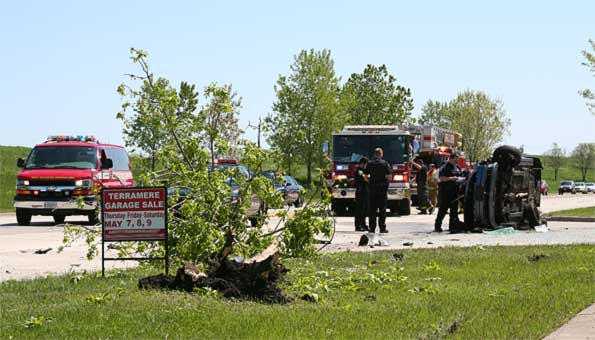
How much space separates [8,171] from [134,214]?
77.0 meters

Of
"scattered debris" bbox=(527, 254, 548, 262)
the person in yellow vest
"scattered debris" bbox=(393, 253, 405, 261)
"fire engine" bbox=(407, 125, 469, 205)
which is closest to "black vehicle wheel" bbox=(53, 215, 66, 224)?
the person in yellow vest

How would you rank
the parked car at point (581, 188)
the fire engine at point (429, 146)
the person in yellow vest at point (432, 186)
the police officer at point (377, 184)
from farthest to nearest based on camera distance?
the parked car at point (581, 188)
the fire engine at point (429, 146)
the person in yellow vest at point (432, 186)
the police officer at point (377, 184)

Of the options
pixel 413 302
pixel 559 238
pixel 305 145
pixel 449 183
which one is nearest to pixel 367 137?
pixel 449 183

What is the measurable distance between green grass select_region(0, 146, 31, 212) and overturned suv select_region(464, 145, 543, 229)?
32.8 meters

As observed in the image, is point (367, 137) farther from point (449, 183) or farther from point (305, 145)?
point (305, 145)

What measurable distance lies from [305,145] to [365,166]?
53.9 metres

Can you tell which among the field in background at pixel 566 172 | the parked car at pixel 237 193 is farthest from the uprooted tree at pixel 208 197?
the field in background at pixel 566 172

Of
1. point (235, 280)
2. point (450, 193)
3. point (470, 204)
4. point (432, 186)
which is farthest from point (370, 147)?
point (235, 280)

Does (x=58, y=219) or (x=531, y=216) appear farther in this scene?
(x=58, y=219)

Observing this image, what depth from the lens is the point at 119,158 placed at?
29.6 meters

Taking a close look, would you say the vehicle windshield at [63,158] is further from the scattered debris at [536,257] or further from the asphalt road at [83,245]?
the scattered debris at [536,257]

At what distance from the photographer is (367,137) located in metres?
33.2

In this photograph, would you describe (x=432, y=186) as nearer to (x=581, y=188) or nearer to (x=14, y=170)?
(x=14, y=170)

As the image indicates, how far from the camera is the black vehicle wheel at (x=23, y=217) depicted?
1108 inches
